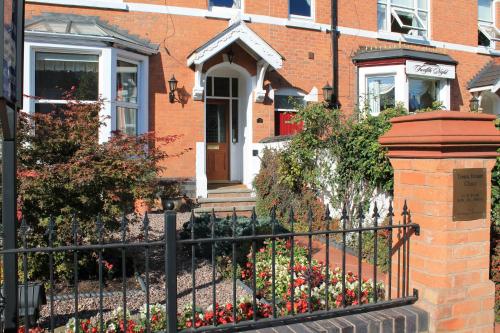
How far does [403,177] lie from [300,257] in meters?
2.30

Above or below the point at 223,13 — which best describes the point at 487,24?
above

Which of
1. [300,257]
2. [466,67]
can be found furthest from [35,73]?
[466,67]

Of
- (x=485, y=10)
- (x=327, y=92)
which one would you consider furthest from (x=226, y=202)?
(x=485, y=10)

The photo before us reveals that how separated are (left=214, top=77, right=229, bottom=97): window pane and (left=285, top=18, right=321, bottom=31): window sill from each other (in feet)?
7.09

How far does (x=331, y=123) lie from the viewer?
802 cm

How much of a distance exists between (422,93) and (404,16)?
8.01ft

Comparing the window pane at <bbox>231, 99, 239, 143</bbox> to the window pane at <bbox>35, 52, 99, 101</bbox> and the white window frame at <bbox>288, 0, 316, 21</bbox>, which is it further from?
the window pane at <bbox>35, 52, 99, 101</bbox>

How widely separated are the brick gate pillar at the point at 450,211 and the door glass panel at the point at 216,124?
8653 mm

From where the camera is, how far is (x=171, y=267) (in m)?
2.86

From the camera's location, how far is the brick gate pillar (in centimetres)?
326

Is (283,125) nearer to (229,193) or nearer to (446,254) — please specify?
(229,193)

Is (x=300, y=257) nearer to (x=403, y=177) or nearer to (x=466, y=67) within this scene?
(x=403, y=177)

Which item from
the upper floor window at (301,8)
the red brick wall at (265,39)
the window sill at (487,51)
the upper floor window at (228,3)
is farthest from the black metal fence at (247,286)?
the window sill at (487,51)

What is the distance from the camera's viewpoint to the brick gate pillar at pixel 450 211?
3256 millimetres
